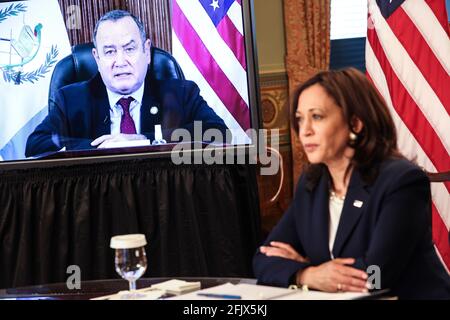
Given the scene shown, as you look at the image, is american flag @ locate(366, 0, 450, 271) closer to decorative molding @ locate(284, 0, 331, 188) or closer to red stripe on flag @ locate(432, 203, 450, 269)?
red stripe on flag @ locate(432, 203, 450, 269)

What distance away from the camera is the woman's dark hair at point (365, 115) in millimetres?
2523

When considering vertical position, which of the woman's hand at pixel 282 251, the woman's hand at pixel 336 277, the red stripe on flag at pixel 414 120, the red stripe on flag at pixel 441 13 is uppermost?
the red stripe on flag at pixel 441 13

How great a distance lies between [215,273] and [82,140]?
3.90ft

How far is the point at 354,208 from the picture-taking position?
250cm

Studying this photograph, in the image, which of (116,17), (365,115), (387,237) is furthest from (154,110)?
(387,237)

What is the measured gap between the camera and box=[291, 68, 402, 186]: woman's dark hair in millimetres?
2523

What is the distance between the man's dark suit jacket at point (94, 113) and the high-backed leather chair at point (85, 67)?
0.04m

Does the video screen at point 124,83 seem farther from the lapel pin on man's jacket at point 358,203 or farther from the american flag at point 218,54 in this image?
the lapel pin on man's jacket at point 358,203

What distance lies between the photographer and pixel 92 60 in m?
5.16

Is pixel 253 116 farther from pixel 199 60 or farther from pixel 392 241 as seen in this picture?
pixel 392 241

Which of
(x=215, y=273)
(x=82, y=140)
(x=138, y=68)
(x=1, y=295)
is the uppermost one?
(x=138, y=68)

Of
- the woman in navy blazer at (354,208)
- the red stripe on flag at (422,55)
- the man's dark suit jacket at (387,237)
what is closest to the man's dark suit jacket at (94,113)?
the red stripe on flag at (422,55)
